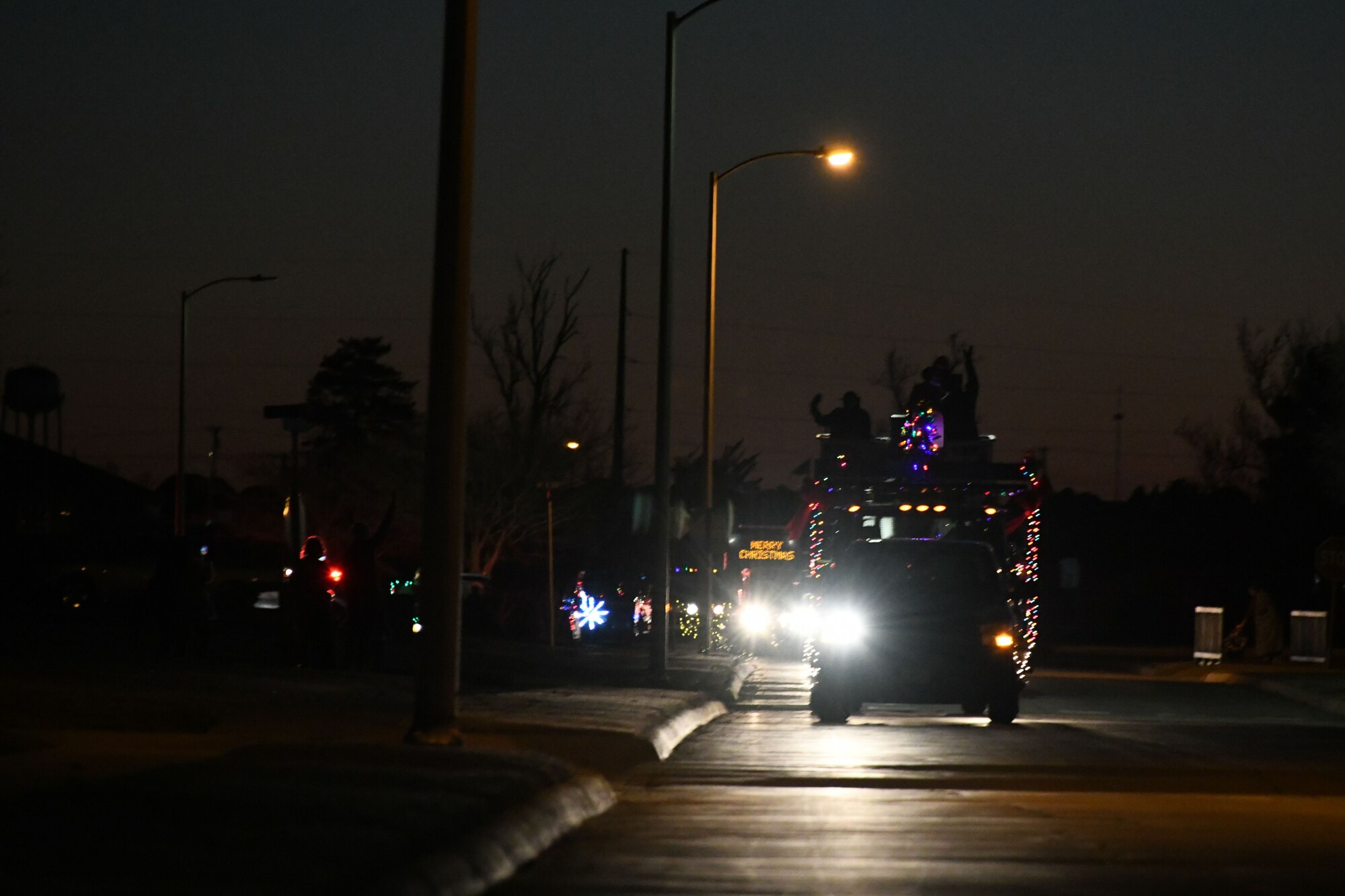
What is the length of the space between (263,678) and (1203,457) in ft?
179

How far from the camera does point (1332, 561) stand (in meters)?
32.3

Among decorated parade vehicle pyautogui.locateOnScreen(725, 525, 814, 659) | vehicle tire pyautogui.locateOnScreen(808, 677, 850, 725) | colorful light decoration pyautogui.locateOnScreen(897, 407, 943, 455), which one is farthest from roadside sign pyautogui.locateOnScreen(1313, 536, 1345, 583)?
vehicle tire pyautogui.locateOnScreen(808, 677, 850, 725)

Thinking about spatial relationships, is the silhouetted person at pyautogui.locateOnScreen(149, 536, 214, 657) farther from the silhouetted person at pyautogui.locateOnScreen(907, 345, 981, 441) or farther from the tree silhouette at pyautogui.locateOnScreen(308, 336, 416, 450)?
the tree silhouette at pyautogui.locateOnScreen(308, 336, 416, 450)

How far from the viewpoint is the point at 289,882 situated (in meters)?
7.48

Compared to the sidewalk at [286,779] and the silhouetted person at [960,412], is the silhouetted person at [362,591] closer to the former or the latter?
the sidewalk at [286,779]

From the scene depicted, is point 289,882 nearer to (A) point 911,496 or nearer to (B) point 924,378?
(A) point 911,496

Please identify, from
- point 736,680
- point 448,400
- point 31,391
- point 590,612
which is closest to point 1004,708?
point 448,400

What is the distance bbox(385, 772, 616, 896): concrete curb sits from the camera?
26.2 feet

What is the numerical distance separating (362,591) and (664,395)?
5292 mm

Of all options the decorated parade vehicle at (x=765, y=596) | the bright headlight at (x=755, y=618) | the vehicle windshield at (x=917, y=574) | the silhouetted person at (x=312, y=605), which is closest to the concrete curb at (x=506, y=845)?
the vehicle windshield at (x=917, y=574)

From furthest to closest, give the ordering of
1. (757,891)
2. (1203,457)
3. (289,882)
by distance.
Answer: (1203,457) < (757,891) < (289,882)

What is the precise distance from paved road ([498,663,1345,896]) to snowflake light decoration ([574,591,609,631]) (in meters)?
19.7

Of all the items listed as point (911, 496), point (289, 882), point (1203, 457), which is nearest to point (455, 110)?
point (289, 882)

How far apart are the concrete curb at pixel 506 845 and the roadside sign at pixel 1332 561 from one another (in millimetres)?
22706
